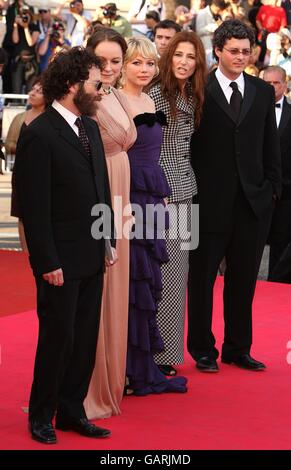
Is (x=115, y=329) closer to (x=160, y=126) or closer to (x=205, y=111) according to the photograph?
(x=160, y=126)

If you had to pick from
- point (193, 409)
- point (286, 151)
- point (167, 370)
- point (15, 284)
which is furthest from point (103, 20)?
point (193, 409)

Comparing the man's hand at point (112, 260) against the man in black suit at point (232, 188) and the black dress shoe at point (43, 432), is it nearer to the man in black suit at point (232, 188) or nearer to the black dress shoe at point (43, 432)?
the black dress shoe at point (43, 432)

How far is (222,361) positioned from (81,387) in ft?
5.38

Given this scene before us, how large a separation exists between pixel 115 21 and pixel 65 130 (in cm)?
947

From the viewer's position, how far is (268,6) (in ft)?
48.3

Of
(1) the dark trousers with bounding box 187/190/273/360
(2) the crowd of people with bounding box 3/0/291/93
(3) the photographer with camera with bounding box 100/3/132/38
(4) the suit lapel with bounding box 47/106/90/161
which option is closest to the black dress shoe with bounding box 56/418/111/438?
(4) the suit lapel with bounding box 47/106/90/161

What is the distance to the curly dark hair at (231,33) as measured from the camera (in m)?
5.91

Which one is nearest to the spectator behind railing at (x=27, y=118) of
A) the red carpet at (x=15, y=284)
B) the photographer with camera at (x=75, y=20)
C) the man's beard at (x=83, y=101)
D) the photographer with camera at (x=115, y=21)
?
the red carpet at (x=15, y=284)

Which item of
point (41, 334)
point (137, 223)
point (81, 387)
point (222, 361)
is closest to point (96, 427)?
point (81, 387)

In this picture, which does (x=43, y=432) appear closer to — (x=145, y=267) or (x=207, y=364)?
(x=145, y=267)

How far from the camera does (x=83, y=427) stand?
461 cm

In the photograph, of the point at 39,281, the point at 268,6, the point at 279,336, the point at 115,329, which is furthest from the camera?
the point at 268,6

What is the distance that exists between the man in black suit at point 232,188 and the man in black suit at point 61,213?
145 cm

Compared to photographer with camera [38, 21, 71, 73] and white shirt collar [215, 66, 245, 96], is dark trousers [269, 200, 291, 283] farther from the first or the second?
photographer with camera [38, 21, 71, 73]
